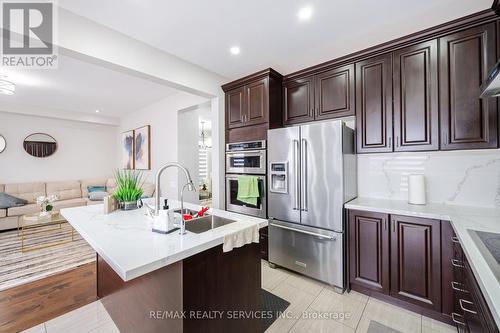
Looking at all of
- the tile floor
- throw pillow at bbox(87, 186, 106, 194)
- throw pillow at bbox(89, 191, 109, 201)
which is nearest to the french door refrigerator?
the tile floor

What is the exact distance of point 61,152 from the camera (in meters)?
5.50

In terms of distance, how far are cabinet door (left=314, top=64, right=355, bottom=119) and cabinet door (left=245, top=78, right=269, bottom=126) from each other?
25.1 inches

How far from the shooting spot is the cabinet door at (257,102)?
9.23ft

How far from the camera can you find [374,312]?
6.19ft

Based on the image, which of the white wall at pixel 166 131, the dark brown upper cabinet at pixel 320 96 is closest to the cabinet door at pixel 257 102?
the dark brown upper cabinet at pixel 320 96

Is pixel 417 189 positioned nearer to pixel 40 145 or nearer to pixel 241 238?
pixel 241 238

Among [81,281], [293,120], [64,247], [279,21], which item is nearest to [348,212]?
[293,120]

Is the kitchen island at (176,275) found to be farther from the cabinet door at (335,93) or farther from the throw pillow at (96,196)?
the throw pillow at (96,196)

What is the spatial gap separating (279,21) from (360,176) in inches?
75.3

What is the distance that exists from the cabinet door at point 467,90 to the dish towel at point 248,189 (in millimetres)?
1907

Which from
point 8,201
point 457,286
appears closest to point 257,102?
point 457,286

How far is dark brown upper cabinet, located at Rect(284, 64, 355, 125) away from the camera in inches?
94.4

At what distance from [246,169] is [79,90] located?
360cm

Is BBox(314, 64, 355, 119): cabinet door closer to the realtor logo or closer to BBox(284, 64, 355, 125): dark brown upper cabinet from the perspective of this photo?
BBox(284, 64, 355, 125): dark brown upper cabinet
